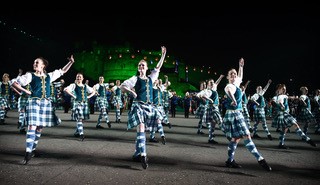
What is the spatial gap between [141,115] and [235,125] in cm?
A: 199

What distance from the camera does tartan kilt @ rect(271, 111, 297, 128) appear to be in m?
7.76

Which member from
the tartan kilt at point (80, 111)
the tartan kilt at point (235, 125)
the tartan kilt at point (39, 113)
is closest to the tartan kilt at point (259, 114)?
the tartan kilt at point (235, 125)

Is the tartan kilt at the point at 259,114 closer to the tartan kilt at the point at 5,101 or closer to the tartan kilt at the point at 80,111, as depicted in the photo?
the tartan kilt at the point at 80,111

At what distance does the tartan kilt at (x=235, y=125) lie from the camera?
16.5 ft

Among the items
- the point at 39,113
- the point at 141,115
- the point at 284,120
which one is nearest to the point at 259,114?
the point at 284,120

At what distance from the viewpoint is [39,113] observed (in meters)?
5.31

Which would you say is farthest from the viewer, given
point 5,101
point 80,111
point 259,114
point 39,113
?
point 5,101

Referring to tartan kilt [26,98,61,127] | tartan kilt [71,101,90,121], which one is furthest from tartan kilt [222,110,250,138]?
tartan kilt [71,101,90,121]

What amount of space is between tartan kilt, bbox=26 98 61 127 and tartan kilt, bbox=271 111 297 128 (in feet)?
22.5

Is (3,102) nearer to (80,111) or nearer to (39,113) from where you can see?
(80,111)

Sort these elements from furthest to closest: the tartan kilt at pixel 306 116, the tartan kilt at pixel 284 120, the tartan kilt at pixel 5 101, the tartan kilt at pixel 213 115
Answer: the tartan kilt at pixel 5 101
the tartan kilt at pixel 306 116
the tartan kilt at pixel 213 115
the tartan kilt at pixel 284 120

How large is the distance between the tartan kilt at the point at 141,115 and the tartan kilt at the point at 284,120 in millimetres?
4793

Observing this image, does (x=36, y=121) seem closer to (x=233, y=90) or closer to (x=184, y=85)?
(x=233, y=90)

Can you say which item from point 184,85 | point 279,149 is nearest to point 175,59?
point 184,85
